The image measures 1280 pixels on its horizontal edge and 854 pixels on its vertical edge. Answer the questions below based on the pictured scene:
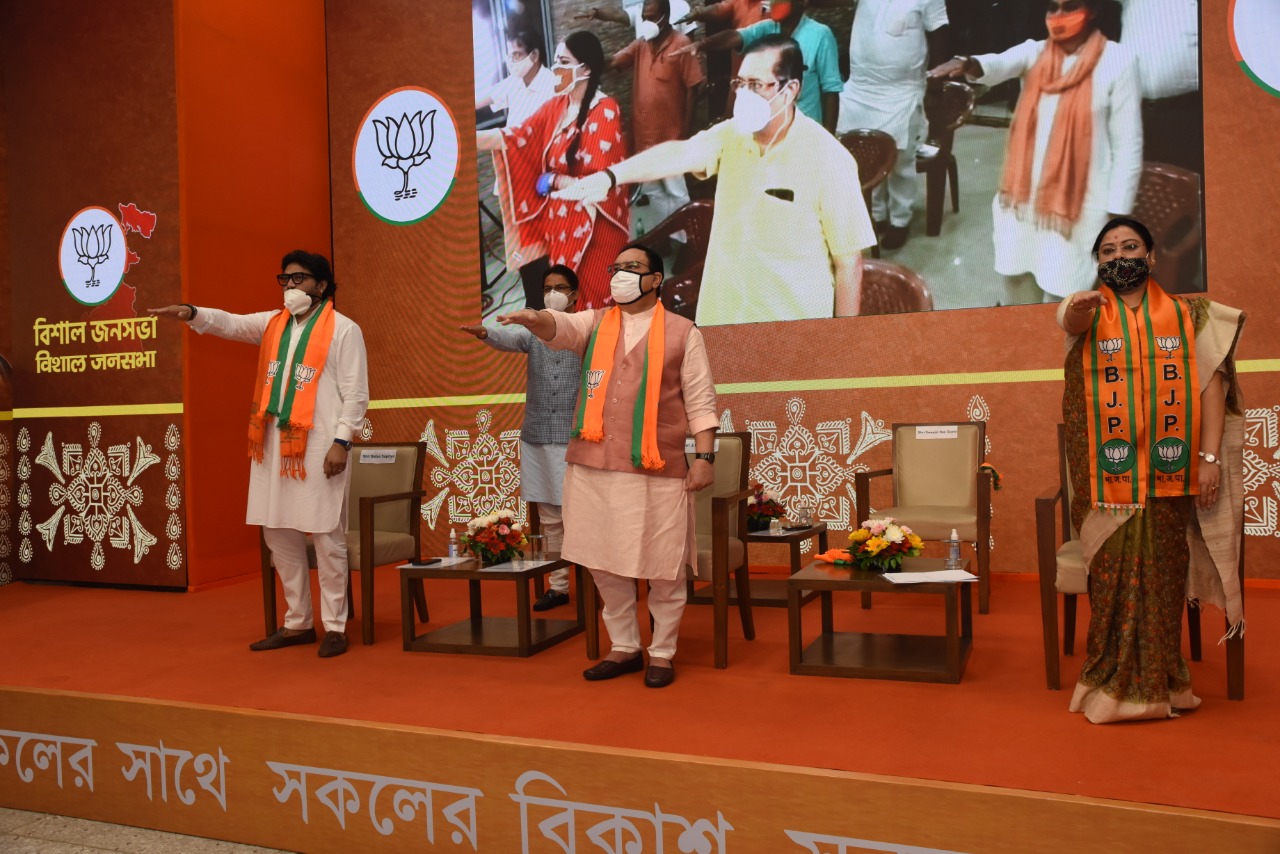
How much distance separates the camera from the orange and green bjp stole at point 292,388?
13.6 feet

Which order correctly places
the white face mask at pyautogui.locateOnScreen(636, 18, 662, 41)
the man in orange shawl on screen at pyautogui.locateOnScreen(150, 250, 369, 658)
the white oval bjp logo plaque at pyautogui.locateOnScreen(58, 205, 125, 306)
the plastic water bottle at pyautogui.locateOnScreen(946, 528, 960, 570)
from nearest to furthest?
1. the plastic water bottle at pyautogui.locateOnScreen(946, 528, 960, 570)
2. the man in orange shawl on screen at pyautogui.locateOnScreen(150, 250, 369, 658)
3. the white oval bjp logo plaque at pyautogui.locateOnScreen(58, 205, 125, 306)
4. the white face mask at pyautogui.locateOnScreen(636, 18, 662, 41)

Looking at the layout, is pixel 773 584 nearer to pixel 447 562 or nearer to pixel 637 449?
pixel 447 562

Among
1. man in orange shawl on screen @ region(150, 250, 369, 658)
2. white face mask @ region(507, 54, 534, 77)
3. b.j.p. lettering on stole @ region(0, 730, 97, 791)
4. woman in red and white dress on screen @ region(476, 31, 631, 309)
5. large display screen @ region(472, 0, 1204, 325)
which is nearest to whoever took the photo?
b.j.p. lettering on stole @ region(0, 730, 97, 791)

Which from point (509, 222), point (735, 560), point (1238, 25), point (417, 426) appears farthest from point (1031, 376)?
point (417, 426)

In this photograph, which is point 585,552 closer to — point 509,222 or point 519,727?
point 519,727

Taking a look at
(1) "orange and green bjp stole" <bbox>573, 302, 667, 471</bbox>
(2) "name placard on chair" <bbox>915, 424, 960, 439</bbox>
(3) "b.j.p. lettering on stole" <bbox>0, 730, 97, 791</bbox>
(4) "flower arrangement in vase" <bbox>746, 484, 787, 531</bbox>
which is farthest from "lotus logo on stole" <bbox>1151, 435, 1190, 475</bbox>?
(3) "b.j.p. lettering on stole" <bbox>0, 730, 97, 791</bbox>

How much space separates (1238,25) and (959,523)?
2.86m

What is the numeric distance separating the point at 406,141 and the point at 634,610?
14.6ft

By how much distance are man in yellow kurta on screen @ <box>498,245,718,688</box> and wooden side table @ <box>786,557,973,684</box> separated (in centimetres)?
44

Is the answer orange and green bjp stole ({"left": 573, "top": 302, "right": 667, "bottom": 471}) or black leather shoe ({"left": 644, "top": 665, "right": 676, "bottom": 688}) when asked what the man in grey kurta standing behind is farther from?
black leather shoe ({"left": 644, "top": 665, "right": 676, "bottom": 688})

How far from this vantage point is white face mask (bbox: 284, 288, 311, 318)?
164 inches

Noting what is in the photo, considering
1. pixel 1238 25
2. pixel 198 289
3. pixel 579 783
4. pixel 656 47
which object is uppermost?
pixel 656 47

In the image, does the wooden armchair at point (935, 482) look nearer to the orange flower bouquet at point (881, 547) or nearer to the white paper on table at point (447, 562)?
the orange flower bouquet at point (881, 547)

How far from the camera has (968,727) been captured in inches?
116
